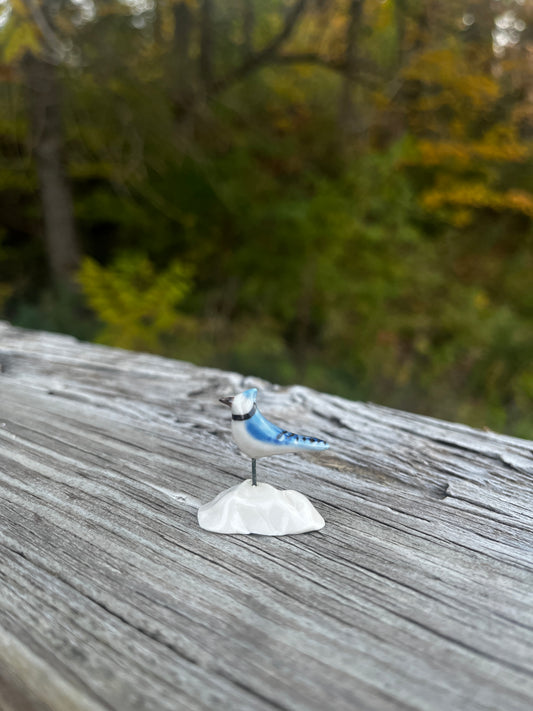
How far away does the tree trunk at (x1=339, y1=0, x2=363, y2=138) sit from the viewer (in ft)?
20.9

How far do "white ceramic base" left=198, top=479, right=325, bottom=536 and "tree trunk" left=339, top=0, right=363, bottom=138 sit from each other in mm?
6154

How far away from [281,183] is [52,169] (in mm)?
2578

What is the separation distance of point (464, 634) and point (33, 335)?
194 centimetres

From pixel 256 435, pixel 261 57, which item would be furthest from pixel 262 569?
pixel 261 57

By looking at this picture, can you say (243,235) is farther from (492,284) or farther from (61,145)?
(492,284)

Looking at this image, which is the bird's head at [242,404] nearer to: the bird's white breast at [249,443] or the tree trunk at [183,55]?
the bird's white breast at [249,443]

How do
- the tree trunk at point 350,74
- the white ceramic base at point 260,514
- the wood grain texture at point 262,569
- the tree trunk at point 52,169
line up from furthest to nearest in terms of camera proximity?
the tree trunk at point 350,74 → the tree trunk at point 52,169 → the white ceramic base at point 260,514 → the wood grain texture at point 262,569

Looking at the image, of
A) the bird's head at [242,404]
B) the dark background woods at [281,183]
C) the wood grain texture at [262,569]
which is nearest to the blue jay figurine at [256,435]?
the bird's head at [242,404]

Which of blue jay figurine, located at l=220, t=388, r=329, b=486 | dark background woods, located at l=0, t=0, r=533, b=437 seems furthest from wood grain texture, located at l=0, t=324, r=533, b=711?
dark background woods, located at l=0, t=0, r=533, b=437

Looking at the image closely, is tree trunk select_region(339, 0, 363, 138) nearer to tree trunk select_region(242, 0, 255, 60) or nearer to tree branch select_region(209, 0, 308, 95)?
tree branch select_region(209, 0, 308, 95)

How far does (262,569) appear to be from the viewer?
3.06 ft

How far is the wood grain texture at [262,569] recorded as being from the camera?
0.71m

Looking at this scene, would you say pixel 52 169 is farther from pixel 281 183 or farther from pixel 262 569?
pixel 262 569

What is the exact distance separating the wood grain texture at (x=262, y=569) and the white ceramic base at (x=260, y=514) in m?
0.02
